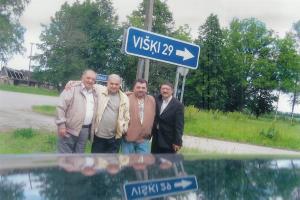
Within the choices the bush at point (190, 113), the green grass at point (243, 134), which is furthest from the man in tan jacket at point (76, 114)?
the bush at point (190, 113)

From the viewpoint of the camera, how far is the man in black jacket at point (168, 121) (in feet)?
18.2

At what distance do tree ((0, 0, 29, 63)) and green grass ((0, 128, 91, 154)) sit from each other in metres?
33.6

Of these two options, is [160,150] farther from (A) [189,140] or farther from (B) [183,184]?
(A) [189,140]

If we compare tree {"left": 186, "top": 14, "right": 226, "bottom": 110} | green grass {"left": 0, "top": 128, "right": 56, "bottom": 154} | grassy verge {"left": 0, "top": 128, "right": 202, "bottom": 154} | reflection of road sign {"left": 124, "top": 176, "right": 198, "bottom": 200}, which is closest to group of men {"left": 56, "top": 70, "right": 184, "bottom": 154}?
grassy verge {"left": 0, "top": 128, "right": 202, "bottom": 154}

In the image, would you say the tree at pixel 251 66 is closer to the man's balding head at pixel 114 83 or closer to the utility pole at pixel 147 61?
the utility pole at pixel 147 61

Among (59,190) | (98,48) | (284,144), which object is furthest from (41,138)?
(98,48)

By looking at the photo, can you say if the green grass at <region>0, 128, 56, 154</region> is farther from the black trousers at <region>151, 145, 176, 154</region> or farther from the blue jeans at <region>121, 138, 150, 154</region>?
the black trousers at <region>151, 145, 176, 154</region>

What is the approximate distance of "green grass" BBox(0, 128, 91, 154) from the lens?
8.76m

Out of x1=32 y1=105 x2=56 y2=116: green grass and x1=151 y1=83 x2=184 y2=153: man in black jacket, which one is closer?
x1=151 y1=83 x2=184 y2=153: man in black jacket

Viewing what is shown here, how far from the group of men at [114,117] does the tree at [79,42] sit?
50.3 metres

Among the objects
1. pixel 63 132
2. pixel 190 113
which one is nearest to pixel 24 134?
pixel 63 132

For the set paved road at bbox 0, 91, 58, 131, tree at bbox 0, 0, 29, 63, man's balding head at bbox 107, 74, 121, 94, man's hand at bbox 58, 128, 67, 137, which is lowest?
paved road at bbox 0, 91, 58, 131

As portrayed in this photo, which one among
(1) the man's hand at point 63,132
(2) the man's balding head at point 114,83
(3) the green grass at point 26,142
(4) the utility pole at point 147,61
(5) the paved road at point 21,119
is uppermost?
(4) the utility pole at point 147,61

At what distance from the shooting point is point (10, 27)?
43.7 meters
